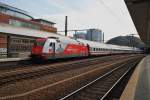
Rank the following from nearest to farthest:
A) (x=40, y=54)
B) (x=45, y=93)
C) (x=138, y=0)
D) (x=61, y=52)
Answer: (x=45, y=93) → (x=138, y=0) → (x=40, y=54) → (x=61, y=52)

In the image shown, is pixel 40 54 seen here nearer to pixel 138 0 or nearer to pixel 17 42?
pixel 17 42

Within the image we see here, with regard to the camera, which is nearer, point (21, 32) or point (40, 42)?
point (40, 42)

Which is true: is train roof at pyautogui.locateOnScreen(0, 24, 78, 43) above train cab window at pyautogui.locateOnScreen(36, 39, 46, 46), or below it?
above

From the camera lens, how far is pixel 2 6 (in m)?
73.6

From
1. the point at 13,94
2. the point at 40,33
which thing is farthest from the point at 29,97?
the point at 40,33

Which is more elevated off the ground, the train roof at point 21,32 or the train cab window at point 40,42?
A: the train roof at point 21,32

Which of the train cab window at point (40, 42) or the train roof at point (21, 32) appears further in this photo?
the train roof at point (21, 32)

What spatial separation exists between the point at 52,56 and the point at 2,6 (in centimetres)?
4820

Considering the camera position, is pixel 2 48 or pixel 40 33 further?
pixel 40 33

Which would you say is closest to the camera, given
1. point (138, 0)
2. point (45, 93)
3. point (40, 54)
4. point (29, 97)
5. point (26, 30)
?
point (29, 97)

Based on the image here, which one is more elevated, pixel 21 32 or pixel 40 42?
pixel 21 32

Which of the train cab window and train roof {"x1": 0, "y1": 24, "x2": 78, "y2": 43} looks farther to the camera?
train roof {"x1": 0, "y1": 24, "x2": 78, "y2": 43}

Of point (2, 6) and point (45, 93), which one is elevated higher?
point (2, 6)

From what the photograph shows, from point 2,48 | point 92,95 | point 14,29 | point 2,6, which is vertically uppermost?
point 2,6
